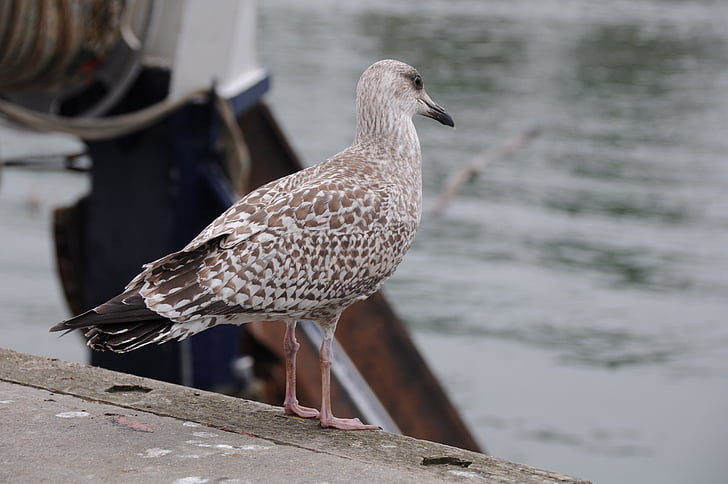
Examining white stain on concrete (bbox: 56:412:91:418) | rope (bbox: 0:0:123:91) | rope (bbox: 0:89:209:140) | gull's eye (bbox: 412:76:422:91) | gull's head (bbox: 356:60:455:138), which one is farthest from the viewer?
rope (bbox: 0:89:209:140)

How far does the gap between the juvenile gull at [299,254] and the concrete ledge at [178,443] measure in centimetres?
27

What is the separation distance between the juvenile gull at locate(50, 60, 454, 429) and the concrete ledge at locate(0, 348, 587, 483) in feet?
0.90

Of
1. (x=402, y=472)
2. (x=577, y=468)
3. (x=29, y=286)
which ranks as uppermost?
(x=402, y=472)

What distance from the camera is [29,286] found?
647 inches

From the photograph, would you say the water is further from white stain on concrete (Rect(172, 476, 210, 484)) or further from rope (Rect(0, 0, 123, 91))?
white stain on concrete (Rect(172, 476, 210, 484))

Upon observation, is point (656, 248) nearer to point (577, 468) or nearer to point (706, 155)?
point (706, 155)

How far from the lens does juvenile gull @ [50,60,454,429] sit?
3.89 metres

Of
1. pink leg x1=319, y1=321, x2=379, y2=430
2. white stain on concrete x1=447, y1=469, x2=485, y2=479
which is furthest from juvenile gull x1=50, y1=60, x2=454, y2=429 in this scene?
white stain on concrete x1=447, y1=469, x2=485, y2=479

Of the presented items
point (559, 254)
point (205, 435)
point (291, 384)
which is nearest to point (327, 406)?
point (291, 384)

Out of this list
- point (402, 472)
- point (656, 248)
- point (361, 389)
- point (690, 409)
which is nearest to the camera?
point (402, 472)

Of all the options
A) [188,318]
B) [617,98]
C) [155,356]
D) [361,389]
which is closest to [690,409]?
[361,389]

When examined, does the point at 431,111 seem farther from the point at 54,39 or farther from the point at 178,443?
the point at 54,39

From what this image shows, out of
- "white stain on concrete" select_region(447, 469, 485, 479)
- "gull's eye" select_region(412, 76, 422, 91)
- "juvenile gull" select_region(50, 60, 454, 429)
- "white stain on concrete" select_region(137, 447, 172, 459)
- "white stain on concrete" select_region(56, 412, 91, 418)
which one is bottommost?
"white stain on concrete" select_region(447, 469, 485, 479)

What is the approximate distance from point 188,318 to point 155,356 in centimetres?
505
